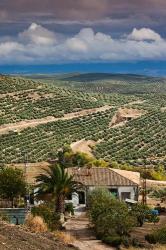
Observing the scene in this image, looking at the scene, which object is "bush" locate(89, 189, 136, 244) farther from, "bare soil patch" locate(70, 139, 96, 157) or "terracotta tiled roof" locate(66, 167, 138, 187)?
"bare soil patch" locate(70, 139, 96, 157)

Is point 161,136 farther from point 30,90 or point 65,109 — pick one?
point 30,90

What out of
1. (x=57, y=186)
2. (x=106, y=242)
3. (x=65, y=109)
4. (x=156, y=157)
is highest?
(x=65, y=109)

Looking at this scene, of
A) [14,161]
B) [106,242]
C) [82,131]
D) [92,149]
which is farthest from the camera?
[82,131]

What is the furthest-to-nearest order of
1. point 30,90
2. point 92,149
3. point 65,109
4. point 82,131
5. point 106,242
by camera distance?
point 30,90, point 65,109, point 82,131, point 92,149, point 106,242

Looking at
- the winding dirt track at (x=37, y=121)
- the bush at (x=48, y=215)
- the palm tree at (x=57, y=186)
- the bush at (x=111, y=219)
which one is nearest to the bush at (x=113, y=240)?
the bush at (x=111, y=219)

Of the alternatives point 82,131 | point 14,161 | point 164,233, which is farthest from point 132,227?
point 82,131

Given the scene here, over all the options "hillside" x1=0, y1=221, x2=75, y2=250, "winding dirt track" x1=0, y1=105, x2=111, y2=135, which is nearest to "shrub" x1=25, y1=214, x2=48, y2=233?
"hillside" x1=0, y1=221, x2=75, y2=250
